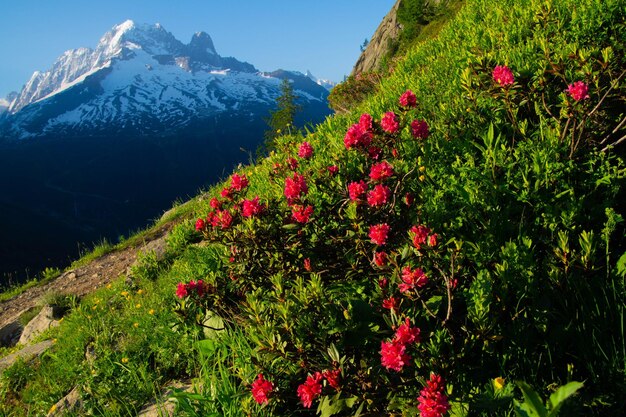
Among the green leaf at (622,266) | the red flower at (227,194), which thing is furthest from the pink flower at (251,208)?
the green leaf at (622,266)

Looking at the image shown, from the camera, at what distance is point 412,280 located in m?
2.22

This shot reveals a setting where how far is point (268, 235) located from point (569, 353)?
6.74 feet

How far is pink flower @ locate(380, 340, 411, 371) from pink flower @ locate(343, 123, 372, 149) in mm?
1629

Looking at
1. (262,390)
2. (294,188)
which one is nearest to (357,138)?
(294,188)

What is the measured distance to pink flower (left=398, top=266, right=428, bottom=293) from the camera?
2211 millimetres

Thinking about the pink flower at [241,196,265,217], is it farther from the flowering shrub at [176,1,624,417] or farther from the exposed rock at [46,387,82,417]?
the exposed rock at [46,387,82,417]

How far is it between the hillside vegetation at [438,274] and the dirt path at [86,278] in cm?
537

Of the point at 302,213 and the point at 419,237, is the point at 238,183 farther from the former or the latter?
the point at 419,237

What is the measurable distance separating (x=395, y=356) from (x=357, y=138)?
170cm

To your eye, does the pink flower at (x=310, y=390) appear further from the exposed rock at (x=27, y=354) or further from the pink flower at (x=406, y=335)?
the exposed rock at (x=27, y=354)

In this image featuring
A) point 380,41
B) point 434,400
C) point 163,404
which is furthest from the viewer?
point 380,41

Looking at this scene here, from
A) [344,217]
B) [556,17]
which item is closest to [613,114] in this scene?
[556,17]

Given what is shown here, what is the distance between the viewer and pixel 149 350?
4344 millimetres

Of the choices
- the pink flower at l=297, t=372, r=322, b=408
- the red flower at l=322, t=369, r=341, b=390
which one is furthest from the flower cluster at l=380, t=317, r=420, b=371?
the pink flower at l=297, t=372, r=322, b=408
